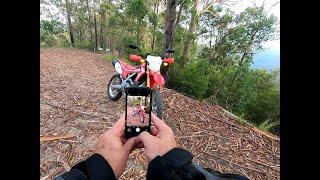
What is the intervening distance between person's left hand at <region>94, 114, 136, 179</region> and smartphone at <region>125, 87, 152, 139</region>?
0.05 feet

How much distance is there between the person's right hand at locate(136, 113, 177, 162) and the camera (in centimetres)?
42

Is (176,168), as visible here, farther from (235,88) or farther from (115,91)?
(235,88)

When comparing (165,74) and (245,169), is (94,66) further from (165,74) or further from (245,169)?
(245,169)

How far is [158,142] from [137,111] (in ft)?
0.44

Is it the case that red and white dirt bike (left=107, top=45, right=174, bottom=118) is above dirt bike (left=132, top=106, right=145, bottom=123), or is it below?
above

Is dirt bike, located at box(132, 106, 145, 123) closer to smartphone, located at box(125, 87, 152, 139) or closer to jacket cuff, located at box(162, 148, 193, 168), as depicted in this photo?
smartphone, located at box(125, 87, 152, 139)

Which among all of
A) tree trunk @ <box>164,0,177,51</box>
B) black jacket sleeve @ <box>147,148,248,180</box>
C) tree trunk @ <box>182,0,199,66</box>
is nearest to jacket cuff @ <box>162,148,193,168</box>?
black jacket sleeve @ <box>147,148,248,180</box>

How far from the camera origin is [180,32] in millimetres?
3090

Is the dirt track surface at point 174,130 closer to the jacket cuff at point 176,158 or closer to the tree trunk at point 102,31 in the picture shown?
the jacket cuff at point 176,158

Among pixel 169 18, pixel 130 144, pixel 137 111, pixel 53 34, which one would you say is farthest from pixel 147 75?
pixel 53 34

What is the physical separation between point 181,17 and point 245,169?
2104mm

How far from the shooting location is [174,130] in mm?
1696

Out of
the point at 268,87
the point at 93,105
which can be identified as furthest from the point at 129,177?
the point at 268,87

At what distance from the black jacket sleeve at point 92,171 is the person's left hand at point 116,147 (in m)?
0.01
